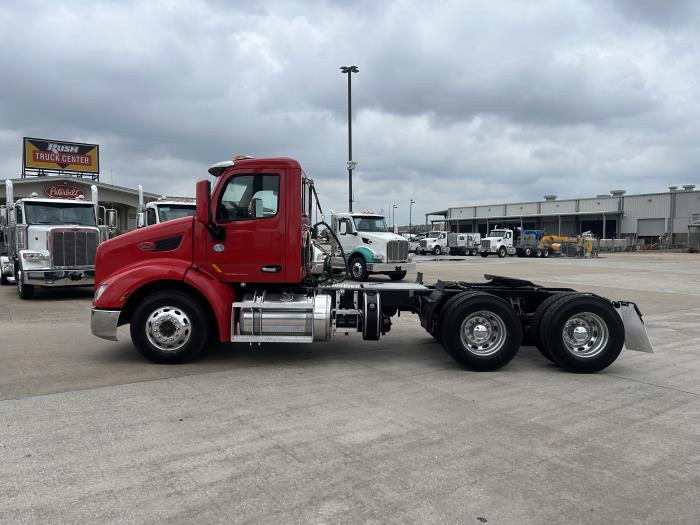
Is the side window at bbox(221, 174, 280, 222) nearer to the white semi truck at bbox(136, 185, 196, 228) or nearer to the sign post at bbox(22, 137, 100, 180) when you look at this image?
the white semi truck at bbox(136, 185, 196, 228)

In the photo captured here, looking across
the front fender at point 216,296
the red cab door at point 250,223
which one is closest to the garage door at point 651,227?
the red cab door at point 250,223

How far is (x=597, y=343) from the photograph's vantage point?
669cm

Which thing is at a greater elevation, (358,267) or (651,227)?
(651,227)

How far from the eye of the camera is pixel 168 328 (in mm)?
6684

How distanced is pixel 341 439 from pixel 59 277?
1180cm

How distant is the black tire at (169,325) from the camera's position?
262 inches

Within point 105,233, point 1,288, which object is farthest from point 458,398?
point 1,288

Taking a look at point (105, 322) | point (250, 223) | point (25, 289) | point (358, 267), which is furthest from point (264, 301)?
point (358, 267)

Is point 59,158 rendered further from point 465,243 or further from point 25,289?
point 465,243

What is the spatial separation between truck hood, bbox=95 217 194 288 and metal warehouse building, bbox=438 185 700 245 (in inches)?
2628

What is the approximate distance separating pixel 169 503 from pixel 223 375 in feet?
10.1

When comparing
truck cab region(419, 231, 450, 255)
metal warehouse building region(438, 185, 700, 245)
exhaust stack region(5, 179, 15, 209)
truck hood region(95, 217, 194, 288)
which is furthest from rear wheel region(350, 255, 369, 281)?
metal warehouse building region(438, 185, 700, 245)

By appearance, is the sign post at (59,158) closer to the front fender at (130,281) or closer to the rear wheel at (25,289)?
the rear wheel at (25,289)

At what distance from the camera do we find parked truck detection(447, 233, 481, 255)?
4925 cm
